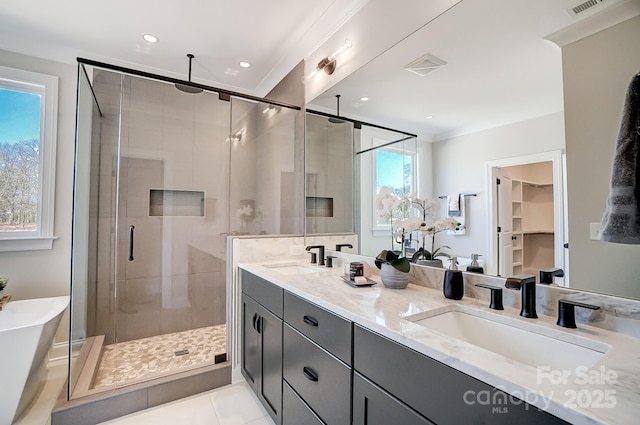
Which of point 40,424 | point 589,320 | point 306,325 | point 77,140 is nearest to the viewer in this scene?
point 589,320

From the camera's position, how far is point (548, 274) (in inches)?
40.9

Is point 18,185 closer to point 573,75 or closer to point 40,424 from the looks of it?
point 40,424

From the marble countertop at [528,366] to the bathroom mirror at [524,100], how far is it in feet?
0.75

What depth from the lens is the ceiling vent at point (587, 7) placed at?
0.89 metres

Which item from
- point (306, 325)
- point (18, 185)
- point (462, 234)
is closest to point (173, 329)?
point (18, 185)

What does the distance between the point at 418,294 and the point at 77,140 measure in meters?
2.44

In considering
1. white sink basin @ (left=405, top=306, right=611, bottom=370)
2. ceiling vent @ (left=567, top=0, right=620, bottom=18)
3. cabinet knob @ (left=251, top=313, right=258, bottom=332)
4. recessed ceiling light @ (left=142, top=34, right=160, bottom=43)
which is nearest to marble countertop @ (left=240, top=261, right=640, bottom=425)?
white sink basin @ (left=405, top=306, right=611, bottom=370)

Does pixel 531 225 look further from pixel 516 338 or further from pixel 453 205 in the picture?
pixel 516 338

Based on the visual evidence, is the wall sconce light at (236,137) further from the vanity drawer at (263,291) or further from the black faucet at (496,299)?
the black faucet at (496,299)

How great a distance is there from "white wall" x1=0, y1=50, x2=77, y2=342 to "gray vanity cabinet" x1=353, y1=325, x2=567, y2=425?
2.82 meters

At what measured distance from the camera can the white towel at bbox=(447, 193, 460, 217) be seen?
1.37 meters

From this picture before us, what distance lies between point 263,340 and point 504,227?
4.72 ft

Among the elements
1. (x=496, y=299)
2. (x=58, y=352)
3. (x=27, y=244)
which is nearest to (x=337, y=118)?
(x=496, y=299)

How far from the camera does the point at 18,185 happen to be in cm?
240
